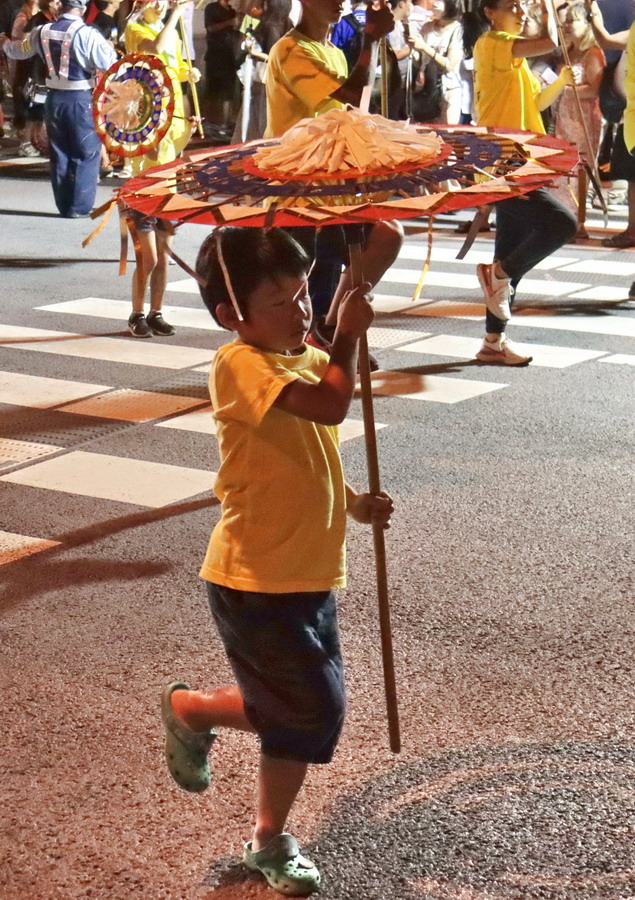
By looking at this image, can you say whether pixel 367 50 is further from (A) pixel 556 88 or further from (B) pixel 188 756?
(A) pixel 556 88

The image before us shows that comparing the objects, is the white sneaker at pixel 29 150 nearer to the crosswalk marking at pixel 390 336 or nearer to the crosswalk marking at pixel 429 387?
the crosswalk marking at pixel 390 336

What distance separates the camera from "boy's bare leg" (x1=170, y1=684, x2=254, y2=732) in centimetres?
320

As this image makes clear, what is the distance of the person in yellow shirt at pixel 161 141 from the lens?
9047mm

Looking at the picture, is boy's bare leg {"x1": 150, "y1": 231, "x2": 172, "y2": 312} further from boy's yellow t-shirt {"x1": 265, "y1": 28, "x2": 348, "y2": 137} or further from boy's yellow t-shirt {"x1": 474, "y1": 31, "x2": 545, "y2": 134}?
boy's yellow t-shirt {"x1": 265, "y1": 28, "x2": 348, "y2": 137}

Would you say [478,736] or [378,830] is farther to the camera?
[478,736]

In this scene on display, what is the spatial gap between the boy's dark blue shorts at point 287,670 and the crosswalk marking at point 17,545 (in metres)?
2.45

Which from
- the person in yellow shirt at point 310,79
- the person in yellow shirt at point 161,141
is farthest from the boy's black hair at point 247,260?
the person in yellow shirt at point 161,141

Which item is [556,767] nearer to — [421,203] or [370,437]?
[370,437]

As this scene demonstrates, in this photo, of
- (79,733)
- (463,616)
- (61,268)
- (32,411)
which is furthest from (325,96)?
(61,268)

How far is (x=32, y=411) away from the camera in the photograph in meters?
7.45

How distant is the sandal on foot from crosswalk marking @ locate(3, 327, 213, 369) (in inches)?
220

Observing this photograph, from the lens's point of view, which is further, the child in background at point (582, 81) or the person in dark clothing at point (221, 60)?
the person in dark clothing at point (221, 60)

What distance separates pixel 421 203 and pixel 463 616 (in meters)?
2.04

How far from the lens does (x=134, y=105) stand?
9.16 meters
